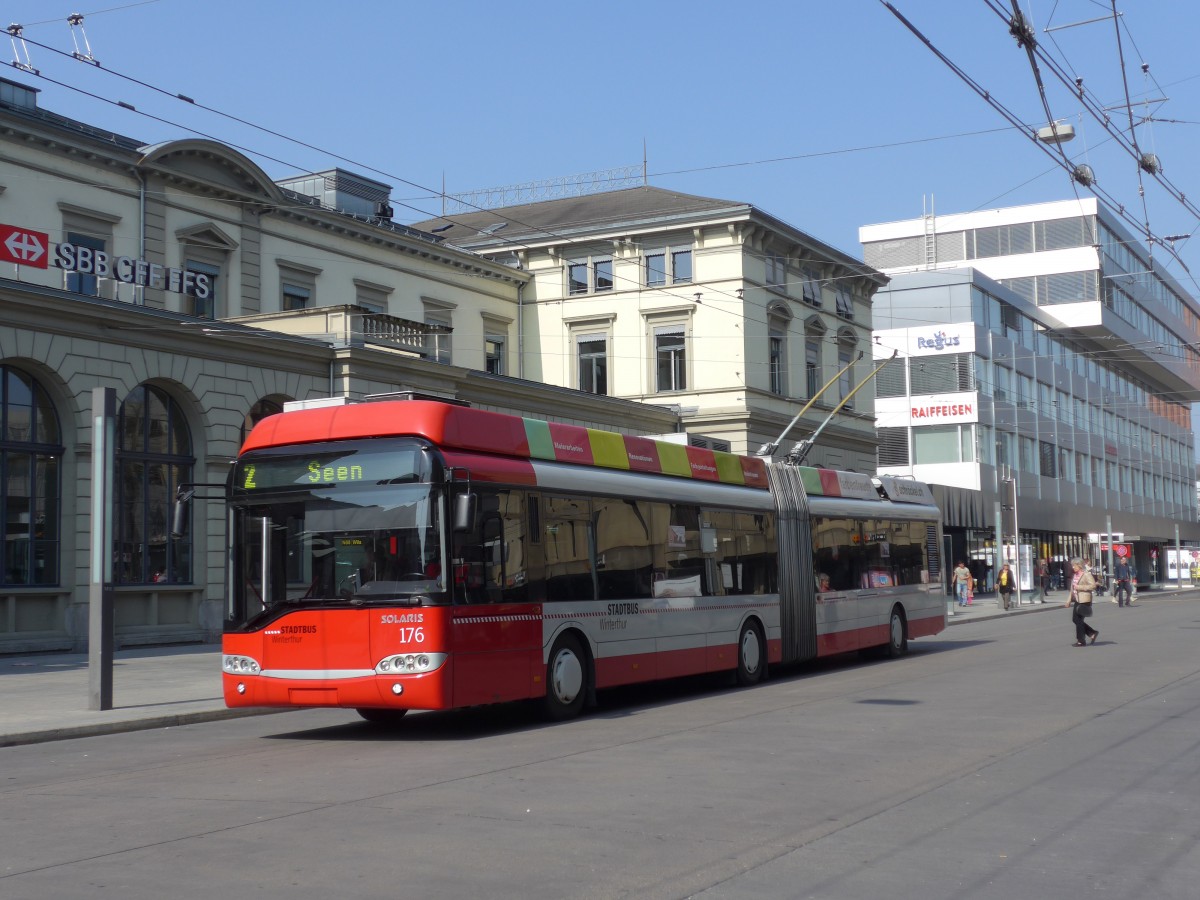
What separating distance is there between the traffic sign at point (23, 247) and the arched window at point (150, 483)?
401cm

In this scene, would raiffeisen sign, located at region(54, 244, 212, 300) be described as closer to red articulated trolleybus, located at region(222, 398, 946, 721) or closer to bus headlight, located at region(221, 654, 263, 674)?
red articulated trolleybus, located at region(222, 398, 946, 721)

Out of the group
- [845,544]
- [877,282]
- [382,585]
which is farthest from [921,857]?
[877,282]

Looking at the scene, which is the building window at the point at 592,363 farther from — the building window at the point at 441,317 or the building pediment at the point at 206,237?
the building pediment at the point at 206,237

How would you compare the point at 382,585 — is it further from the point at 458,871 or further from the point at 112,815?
the point at 458,871

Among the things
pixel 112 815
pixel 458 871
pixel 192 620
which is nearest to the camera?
pixel 458 871

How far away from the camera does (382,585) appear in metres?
13.1

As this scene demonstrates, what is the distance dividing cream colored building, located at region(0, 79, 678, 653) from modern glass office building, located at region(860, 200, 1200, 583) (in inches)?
1081

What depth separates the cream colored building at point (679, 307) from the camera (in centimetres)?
4631

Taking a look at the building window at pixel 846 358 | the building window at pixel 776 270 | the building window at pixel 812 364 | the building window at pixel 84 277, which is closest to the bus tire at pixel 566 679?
the building window at pixel 84 277

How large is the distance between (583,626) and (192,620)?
15.7 metres

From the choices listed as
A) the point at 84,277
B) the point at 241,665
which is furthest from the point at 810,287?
the point at 241,665

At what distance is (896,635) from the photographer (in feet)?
80.8

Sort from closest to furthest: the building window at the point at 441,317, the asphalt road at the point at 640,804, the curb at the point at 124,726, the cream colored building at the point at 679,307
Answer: the asphalt road at the point at 640,804 < the curb at the point at 124,726 < the building window at the point at 441,317 < the cream colored building at the point at 679,307

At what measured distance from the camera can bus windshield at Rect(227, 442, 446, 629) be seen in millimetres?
13023
